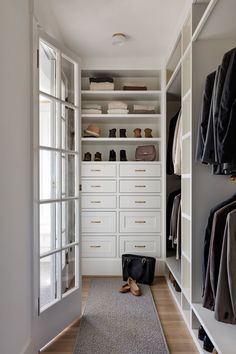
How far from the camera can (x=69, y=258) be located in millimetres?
2273

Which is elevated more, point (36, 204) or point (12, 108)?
point (12, 108)

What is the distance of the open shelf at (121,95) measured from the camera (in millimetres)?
3332

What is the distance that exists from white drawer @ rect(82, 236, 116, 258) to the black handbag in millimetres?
193

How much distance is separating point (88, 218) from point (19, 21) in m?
2.14

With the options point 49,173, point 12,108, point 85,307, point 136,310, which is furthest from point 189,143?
point 85,307

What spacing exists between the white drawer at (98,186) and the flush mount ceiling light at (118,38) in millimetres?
1385

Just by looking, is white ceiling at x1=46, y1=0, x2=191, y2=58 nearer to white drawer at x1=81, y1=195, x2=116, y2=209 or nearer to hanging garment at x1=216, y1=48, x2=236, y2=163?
hanging garment at x1=216, y1=48, x2=236, y2=163

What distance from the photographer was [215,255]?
5.37ft

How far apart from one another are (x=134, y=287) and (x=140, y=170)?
1200mm

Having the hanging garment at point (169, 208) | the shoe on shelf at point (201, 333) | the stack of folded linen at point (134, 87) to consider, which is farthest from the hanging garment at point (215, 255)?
the stack of folded linen at point (134, 87)

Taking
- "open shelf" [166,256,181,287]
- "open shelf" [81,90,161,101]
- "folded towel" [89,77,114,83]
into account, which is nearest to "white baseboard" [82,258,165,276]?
"open shelf" [166,256,181,287]

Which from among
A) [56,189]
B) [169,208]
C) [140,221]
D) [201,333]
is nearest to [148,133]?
[169,208]

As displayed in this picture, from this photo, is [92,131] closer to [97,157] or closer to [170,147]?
[97,157]

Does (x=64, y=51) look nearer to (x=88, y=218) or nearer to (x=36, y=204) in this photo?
(x=36, y=204)
